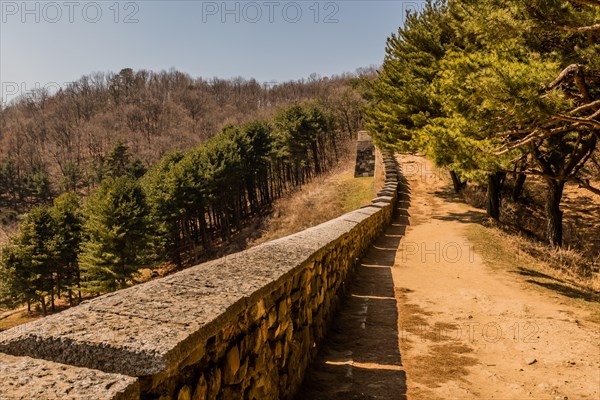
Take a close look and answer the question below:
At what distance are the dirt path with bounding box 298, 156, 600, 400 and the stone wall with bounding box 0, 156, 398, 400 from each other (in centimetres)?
85

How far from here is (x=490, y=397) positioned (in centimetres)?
397

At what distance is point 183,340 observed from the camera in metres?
1.82

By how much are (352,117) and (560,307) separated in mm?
62154

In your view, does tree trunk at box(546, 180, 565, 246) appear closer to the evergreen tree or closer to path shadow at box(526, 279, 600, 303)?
path shadow at box(526, 279, 600, 303)

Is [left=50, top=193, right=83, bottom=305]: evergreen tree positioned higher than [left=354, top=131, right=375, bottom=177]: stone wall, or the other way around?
[left=354, top=131, right=375, bottom=177]: stone wall

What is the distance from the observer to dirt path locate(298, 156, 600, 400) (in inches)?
161

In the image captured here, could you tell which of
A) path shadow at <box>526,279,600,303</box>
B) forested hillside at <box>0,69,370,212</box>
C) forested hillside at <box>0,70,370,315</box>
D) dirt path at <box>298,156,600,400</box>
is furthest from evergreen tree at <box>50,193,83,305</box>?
forested hillside at <box>0,69,370,212</box>

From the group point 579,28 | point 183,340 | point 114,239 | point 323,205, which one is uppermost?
point 579,28

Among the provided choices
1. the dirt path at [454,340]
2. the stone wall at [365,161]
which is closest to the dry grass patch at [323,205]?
the stone wall at [365,161]

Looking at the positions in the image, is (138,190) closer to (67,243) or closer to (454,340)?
(67,243)

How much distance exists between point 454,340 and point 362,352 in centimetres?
148

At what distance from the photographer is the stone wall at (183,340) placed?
1562 millimetres

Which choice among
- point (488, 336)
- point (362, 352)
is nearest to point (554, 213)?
point (488, 336)

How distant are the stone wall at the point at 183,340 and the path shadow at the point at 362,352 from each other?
0.30 meters
